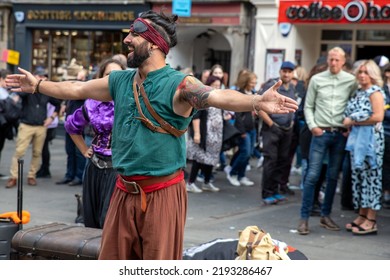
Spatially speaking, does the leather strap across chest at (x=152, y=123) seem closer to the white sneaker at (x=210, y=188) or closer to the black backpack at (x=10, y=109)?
the white sneaker at (x=210, y=188)

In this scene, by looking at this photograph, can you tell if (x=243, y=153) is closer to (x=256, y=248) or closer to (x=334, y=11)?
(x=334, y=11)

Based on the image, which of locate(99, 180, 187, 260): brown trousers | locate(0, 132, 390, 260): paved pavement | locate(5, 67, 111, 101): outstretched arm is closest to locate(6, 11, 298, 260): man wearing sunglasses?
locate(99, 180, 187, 260): brown trousers

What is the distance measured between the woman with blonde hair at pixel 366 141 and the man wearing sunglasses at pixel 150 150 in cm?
396

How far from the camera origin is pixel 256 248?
4926 millimetres

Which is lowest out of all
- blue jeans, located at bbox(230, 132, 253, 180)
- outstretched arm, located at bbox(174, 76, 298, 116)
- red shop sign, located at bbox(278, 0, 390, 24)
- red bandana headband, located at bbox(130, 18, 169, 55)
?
blue jeans, located at bbox(230, 132, 253, 180)

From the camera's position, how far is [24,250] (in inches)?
228

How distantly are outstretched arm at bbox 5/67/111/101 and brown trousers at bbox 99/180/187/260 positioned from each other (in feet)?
1.97

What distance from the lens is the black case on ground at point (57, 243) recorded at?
5512 millimetres

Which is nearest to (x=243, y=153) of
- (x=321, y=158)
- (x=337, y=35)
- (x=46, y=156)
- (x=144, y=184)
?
(x=46, y=156)

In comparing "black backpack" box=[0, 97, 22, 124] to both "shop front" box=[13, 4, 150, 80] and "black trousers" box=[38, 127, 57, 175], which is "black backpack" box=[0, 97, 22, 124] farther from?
"shop front" box=[13, 4, 150, 80]

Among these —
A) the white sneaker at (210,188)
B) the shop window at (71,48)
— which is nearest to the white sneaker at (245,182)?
the white sneaker at (210,188)

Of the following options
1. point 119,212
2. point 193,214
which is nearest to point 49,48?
point 193,214

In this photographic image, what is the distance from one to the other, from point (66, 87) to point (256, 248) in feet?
5.06

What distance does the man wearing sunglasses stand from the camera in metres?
4.25
